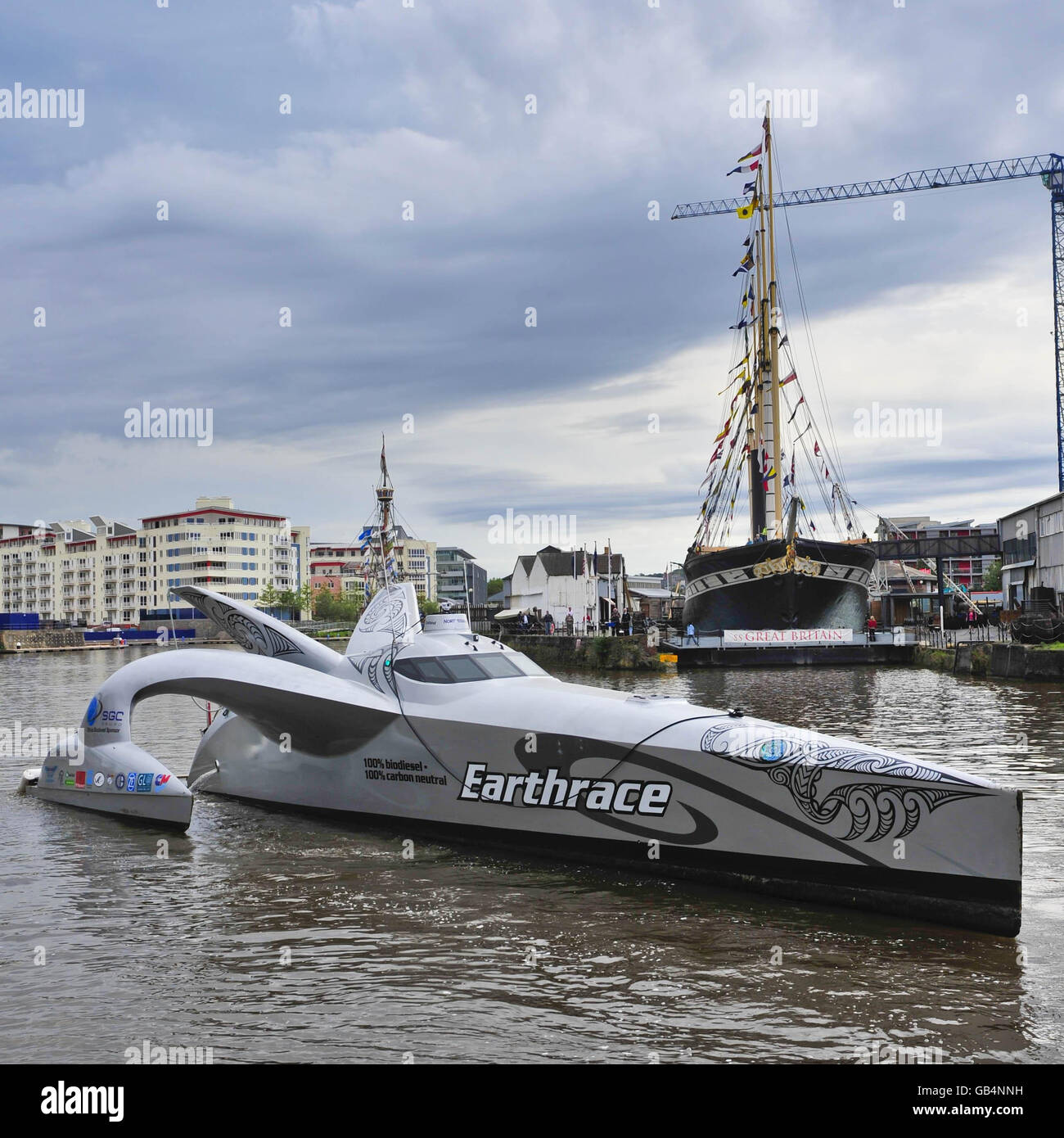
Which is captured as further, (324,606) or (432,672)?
(324,606)

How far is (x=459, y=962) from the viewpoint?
748 centimetres

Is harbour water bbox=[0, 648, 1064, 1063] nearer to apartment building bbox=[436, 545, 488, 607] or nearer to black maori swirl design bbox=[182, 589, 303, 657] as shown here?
black maori swirl design bbox=[182, 589, 303, 657]

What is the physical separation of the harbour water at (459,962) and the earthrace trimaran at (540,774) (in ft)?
1.08

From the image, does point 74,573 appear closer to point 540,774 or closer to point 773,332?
point 773,332

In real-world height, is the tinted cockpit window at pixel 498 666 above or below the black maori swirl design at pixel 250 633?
below

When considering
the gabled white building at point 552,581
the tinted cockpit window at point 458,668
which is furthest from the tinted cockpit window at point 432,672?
the gabled white building at point 552,581

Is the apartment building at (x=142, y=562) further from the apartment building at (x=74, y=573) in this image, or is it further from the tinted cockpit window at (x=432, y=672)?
the tinted cockpit window at (x=432, y=672)

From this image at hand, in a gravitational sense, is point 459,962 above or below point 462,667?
below

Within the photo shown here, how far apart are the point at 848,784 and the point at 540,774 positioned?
301 cm

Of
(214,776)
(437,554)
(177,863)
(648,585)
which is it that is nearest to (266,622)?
(214,776)

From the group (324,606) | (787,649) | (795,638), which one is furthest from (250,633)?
(324,606)

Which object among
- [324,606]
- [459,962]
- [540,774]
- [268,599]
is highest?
[268,599]

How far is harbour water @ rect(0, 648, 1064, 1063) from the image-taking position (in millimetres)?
6148

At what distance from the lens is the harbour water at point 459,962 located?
6148 millimetres
